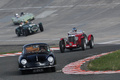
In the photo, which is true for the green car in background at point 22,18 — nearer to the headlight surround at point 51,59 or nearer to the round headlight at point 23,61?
the round headlight at point 23,61

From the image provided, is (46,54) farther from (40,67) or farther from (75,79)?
(75,79)

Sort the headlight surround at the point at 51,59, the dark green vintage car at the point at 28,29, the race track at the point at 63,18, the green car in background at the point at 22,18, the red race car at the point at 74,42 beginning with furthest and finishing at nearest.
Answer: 1. the green car in background at the point at 22,18
2. the dark green vintage car at the point at 28,29
3. the race track at the point at 63,18
4. the red race car at the point at 74,42
5. the headlight surround at the point at 51,59

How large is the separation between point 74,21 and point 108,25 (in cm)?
607

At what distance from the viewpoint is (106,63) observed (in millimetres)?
15445

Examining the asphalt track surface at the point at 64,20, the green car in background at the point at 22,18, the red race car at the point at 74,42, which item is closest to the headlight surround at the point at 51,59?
the asphalt track surface at the point at 64,20

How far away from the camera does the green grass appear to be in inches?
566

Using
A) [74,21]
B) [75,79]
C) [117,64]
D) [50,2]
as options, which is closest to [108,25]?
[74,21]

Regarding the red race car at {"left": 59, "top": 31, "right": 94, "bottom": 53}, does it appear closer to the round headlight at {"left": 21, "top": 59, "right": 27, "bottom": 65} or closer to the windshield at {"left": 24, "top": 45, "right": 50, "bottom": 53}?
the windshield at {"left": 24, "top": 45, "right": 50, "bottom": 53}

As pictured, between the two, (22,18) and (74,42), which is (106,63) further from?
(22,18)

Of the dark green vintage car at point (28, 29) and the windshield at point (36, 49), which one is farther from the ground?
the dark green vintage car at point (28, 29)

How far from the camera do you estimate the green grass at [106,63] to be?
1438cm

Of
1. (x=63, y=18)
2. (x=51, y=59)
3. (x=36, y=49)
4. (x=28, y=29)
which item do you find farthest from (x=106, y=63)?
(x=63, y=18)

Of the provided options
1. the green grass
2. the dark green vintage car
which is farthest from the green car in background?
the green grass

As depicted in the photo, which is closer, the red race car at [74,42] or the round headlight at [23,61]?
the round headlight at [23,61]
